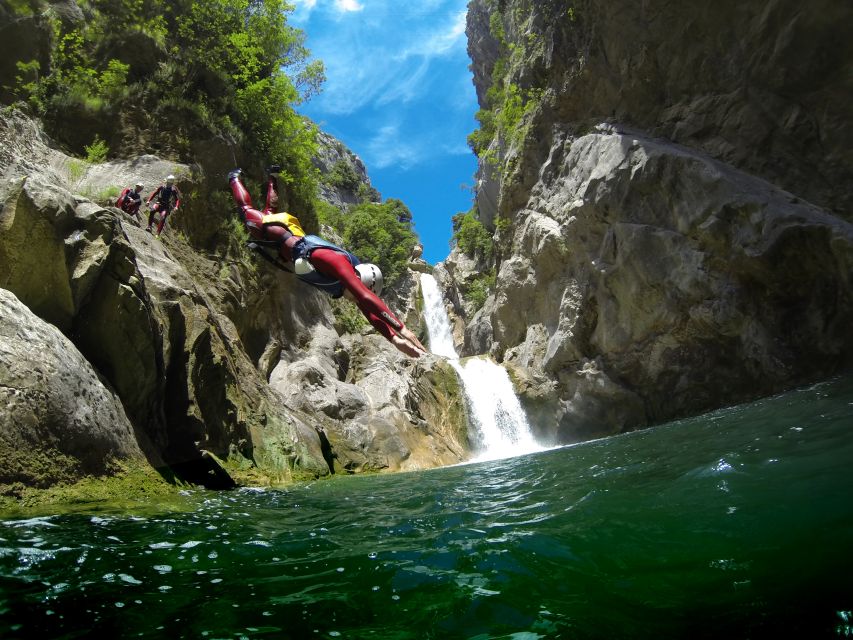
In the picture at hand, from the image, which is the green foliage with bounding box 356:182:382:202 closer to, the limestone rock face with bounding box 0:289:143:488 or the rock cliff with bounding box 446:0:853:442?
the rock cliff with bounding box 446:0:853:442

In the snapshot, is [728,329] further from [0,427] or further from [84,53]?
[84,53]

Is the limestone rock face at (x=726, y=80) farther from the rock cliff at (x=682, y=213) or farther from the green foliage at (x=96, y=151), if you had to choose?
the green foliage at (x=96, y=151)

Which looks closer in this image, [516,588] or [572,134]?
[516,588]

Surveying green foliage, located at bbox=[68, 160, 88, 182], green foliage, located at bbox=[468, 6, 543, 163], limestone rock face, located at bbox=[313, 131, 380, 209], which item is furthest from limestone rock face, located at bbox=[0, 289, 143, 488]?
limestone rock face, located at bbox=[313, 131, 380, 209]

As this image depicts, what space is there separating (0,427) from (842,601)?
17.2 feet

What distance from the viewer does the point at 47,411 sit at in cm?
440

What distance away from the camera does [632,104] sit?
59.0 ft

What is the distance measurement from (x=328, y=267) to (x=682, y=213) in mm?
12671

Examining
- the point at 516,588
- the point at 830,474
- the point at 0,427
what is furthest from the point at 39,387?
the point at 830,474

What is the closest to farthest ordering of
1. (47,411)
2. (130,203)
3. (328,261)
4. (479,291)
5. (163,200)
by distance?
(47,411), (328,261), (130,203), (163,200), (479,291)

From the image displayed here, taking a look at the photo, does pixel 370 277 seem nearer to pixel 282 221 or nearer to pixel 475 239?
pixel 282 221

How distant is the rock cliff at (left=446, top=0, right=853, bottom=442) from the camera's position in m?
13.5

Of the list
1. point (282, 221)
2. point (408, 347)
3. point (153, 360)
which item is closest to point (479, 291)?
point (153, 360)

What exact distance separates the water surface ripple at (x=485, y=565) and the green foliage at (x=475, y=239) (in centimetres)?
2901
